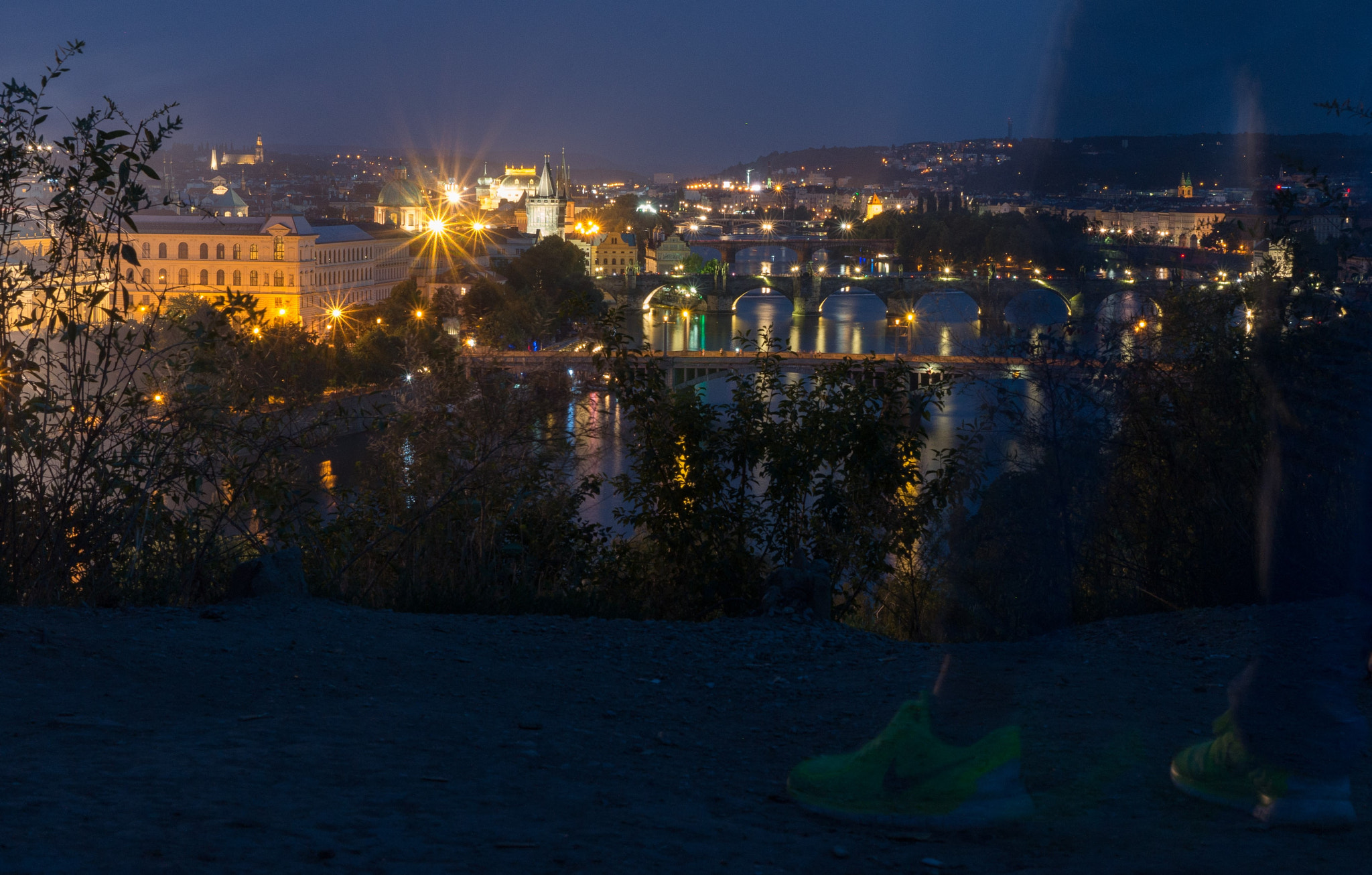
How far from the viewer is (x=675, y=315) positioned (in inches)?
1433

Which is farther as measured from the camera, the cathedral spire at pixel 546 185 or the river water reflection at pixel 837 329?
the cathedral spire at pixel 546 185

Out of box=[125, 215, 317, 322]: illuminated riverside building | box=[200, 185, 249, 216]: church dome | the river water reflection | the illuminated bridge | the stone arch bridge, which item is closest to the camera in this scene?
the illuminated bridge

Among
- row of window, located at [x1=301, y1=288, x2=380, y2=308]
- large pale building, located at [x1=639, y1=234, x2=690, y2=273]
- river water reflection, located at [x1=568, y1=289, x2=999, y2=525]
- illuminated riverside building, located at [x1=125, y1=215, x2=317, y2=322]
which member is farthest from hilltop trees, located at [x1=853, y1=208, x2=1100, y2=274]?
illuminated riverside building, located at [x1=125, y1=215, x2=317, y2=322]

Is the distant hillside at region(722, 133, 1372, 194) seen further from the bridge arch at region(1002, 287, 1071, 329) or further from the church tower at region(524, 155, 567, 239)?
the church tower at region(524, 155, 567, 239)

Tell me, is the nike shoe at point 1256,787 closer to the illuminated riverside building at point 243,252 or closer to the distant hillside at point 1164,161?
the distant hillside at point 1164,161

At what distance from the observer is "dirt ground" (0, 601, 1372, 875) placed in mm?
1429

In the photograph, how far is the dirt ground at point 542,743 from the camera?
1429 millimetres

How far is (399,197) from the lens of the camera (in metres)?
58.9

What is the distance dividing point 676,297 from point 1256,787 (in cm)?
3768

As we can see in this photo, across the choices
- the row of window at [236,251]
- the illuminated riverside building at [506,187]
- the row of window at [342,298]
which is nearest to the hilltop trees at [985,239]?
the row of window at [342,298]

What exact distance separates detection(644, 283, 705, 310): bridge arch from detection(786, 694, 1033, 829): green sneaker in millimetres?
35862

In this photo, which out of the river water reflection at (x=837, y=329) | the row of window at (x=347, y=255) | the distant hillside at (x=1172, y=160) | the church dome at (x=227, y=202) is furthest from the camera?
the church dome at (x=227, y=202)

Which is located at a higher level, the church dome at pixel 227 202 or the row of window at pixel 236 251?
the church dome at pixel 227 202

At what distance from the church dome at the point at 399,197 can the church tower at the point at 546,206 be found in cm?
971
